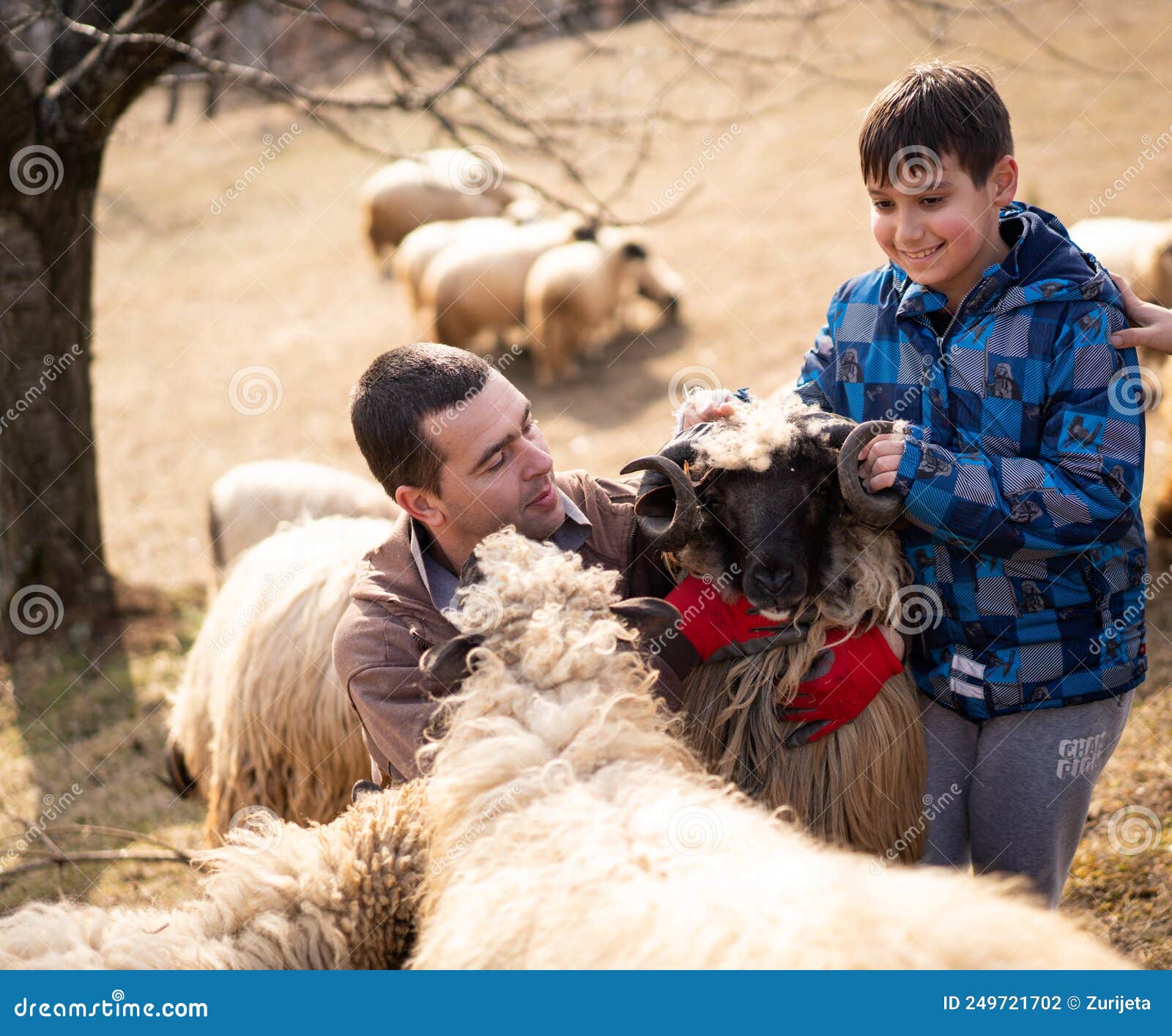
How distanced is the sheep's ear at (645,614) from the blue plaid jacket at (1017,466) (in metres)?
0.70

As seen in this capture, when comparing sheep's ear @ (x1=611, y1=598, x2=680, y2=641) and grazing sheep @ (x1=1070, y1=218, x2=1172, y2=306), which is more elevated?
grazing sheep @ (x1=1070, y1=218, x2=1172, y2=306)

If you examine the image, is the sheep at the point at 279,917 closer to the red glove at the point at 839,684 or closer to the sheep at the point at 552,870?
the sheep at the point at 552,870

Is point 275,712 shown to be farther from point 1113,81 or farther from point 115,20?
point 1113,81

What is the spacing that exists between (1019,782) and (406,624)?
1.84m

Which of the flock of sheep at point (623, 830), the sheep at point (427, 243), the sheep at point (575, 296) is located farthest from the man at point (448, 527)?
the sheep at point (427, 243)

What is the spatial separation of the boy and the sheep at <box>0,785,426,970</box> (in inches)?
63.8

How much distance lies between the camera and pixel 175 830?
5305 millimetres

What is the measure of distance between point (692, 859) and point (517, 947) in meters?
0.41

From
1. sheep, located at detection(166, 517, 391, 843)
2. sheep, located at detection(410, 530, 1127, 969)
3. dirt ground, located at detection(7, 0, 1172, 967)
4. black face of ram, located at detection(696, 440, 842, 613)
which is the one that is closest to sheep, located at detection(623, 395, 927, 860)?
black face of ram, located at detection(696, 440, 842, 613)

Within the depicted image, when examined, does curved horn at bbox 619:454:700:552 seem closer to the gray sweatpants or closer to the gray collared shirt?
the gray collared shirt

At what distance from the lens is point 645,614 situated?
2.85 meters

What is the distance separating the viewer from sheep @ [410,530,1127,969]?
196 cm

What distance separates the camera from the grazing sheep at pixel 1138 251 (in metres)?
6.91

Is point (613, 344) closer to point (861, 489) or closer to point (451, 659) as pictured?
point (861, 489)
